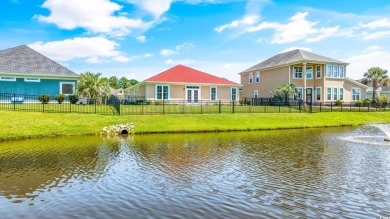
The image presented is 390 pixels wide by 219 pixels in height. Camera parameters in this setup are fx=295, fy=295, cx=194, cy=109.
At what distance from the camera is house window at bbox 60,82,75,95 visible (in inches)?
1357

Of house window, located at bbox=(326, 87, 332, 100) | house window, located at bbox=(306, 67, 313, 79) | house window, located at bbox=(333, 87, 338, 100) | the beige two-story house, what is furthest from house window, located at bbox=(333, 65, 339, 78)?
house window, located at bbox=(306, 67, 313, 79)

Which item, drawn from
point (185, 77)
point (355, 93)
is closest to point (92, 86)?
point (185, 77)

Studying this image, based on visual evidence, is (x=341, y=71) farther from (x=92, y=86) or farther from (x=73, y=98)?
(x=73, y=98)

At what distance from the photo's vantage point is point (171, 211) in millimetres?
6816

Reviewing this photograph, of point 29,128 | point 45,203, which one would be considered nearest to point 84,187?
point 45,203

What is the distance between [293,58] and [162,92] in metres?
21.3

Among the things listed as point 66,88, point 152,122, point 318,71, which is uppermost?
point 318,71

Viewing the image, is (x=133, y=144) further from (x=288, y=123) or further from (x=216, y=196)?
(x=288, y=123)

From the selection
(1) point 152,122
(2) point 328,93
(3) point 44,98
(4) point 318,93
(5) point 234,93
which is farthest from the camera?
(4) point 318,93

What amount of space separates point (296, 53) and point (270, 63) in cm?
502

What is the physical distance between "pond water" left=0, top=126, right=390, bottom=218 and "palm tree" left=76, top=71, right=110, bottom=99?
1807 cm

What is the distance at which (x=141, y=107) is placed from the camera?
3192 cm

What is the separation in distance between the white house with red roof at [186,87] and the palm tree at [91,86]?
5.09m

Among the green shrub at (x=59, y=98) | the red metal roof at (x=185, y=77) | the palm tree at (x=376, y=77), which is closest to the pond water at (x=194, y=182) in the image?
the green shrub at (x=59, y=98)
